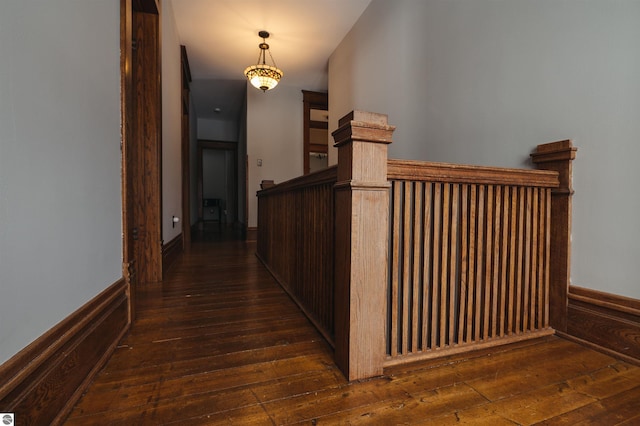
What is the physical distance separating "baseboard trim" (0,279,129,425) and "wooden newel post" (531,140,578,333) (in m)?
1.82

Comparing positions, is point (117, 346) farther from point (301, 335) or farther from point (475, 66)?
point (475, 66)

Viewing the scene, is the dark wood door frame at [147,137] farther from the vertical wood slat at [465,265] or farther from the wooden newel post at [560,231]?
the wooden newel post at [560,231]

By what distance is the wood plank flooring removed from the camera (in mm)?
798

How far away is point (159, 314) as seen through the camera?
61.2 inches

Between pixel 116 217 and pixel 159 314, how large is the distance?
0.62 meters

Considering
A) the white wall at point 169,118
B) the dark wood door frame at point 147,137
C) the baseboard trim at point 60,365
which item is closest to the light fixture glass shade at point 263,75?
the white wall at point 169,118

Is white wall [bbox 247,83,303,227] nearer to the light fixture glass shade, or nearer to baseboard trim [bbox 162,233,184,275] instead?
the light fixture glass shade

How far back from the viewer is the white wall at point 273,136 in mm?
5105

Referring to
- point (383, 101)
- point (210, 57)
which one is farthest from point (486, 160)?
point (210, 57)

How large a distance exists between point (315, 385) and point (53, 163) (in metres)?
0.98

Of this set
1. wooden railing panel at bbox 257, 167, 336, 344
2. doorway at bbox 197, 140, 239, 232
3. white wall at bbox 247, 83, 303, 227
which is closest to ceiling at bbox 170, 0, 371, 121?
white wall at bbox 247, 83, 303, 227

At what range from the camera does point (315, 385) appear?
36.9 inches

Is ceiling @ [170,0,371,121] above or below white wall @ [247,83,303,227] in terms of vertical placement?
above

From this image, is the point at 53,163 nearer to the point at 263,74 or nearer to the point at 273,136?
the point at 263,74
